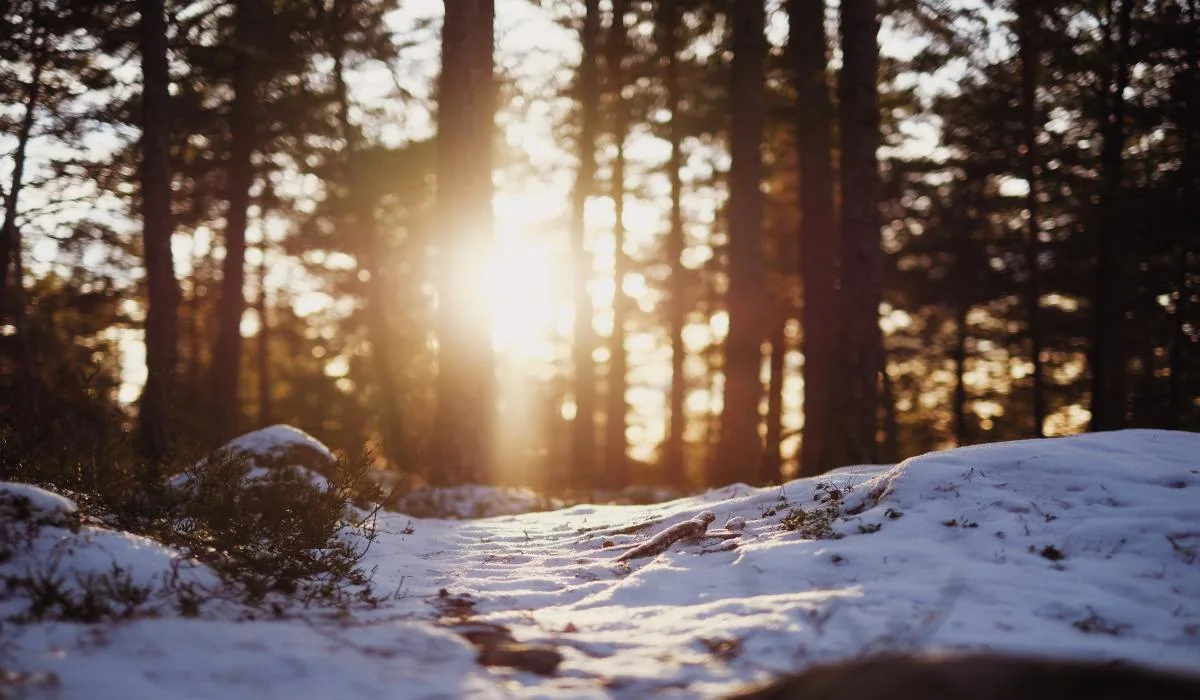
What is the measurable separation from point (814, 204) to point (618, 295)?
16.7 feet

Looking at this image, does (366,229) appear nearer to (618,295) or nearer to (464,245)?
(618,295)

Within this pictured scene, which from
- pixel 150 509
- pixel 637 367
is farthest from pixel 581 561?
pixel 637 367

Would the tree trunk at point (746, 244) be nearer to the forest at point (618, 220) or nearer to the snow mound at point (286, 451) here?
the forest at point (618, 220)

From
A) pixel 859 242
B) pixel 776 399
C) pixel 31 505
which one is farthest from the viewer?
pixel 776 399

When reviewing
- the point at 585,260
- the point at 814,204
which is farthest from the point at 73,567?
the point at 585,260

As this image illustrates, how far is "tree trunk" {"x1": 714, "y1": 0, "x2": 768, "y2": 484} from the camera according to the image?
1383cm

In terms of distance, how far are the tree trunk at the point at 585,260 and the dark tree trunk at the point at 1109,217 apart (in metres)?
9.77

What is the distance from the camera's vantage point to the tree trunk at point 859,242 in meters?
10.5

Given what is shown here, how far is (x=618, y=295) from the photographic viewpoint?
19.2 meters

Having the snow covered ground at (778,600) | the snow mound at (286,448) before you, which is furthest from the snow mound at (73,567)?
the snow mound at (286,448)

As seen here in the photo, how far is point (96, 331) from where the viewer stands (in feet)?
82.2

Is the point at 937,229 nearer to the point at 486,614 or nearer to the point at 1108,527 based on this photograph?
the point at 1108,527

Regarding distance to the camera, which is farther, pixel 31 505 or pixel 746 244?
pixel 746 244

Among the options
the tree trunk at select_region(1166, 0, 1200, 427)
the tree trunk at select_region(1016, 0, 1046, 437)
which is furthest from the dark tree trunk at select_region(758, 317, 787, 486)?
the tree trunk at select_region(1166, 0, 1200, 427)
